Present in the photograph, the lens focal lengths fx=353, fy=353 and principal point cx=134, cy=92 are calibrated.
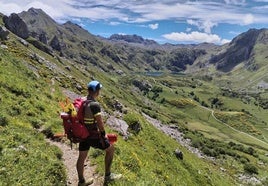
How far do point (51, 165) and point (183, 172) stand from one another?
2906 cm

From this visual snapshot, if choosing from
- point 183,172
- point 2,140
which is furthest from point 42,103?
point 183,172

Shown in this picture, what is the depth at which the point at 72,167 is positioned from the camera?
19.6 metres

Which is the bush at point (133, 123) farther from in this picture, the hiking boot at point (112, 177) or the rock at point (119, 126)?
the hiking boot at point (112, 177)

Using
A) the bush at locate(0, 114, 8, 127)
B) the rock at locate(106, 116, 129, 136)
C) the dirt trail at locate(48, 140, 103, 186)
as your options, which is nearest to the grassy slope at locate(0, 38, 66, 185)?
the bush at locate(0, 114, 8, 127)

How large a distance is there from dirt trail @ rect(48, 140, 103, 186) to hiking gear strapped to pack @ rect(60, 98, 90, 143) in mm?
3340

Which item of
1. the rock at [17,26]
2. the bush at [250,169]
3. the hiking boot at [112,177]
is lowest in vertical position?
the bush at [250,169]

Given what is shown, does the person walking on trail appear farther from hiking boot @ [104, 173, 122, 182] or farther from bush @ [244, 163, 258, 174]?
bush @ [244, 163, 258, 174]

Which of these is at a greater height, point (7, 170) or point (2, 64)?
point (2, 64)

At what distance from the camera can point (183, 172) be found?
43656 mm

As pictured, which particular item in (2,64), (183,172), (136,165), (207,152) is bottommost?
(207,152)

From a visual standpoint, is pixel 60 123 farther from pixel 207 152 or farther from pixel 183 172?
pixel 207 152

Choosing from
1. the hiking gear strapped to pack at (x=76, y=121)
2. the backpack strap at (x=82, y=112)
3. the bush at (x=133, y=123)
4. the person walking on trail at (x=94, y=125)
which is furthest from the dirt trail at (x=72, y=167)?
the bush at (x=133, y=123)

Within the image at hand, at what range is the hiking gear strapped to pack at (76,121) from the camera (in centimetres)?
1464

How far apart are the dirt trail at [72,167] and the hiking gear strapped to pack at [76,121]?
3.34 m
